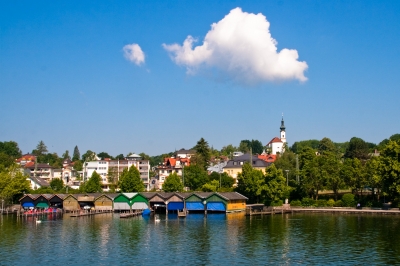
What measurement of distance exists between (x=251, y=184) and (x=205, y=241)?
40.4 m

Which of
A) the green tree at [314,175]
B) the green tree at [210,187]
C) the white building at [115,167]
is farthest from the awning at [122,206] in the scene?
the white building at [115,167]

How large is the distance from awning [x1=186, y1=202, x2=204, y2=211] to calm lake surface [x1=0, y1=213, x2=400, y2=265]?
8.68 metres

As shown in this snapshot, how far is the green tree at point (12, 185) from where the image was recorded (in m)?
92.2

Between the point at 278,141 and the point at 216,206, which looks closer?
the point at 216,206

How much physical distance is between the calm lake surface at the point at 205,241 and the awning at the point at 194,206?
8678mm

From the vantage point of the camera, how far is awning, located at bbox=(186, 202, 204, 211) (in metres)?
83.3

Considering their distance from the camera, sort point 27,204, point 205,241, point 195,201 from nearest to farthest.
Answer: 1. point 205,241
2. point 195,201
3. point 27,204

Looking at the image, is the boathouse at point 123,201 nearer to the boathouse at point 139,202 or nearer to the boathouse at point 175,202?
the boathouse at point 139,202

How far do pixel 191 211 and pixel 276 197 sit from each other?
16225 millimetres

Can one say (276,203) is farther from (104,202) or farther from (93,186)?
(93,186)

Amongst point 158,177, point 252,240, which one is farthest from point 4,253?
point 158,177

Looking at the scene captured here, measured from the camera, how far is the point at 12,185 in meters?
93.3

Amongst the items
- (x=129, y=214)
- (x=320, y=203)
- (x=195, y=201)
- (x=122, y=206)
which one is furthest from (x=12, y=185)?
(x=320, y=203)

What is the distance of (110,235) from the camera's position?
184 ft
